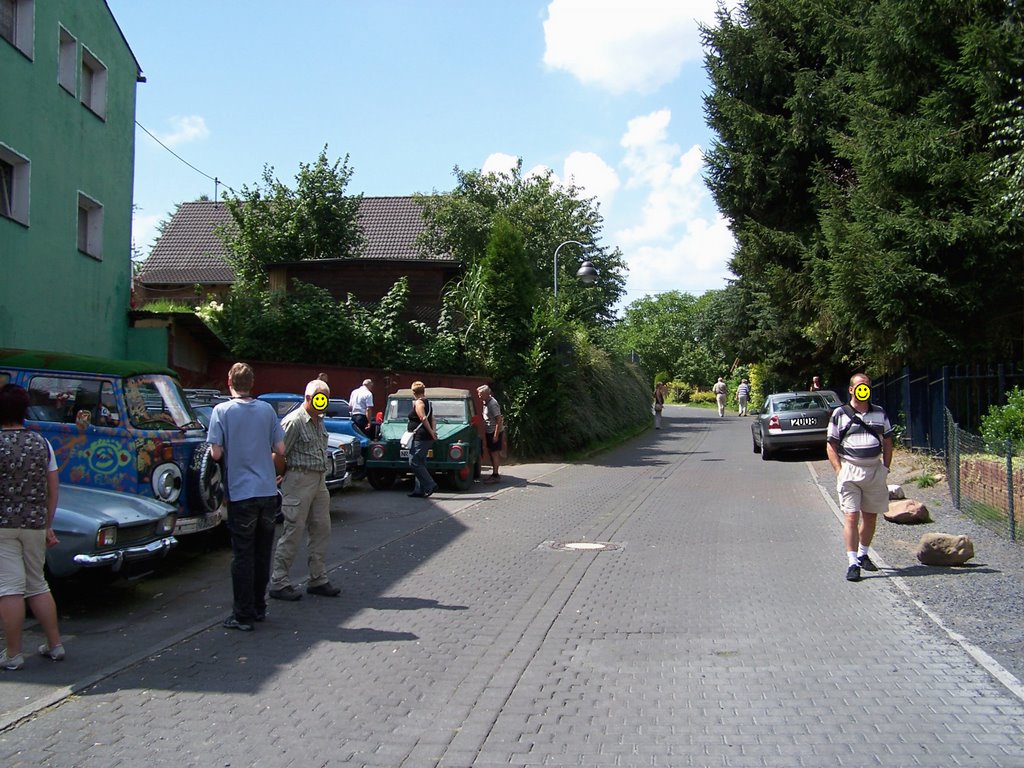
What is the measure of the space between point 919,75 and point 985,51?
2.36 metres

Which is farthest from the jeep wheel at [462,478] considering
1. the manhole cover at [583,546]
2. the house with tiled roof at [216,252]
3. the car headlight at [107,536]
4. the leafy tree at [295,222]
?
the leafy tree at [295,222]

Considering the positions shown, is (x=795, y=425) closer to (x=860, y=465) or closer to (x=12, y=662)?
(x=860, y=465)

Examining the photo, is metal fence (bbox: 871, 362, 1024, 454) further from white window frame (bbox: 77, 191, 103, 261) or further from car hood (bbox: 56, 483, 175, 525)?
white window frame (bbox: 77, 191, 103, 261)

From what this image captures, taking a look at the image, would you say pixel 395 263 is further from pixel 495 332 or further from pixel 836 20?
pixel 836 20

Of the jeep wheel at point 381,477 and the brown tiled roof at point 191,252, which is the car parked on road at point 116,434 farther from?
the brown tiled roof at point 191,252

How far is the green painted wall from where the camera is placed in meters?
15.8

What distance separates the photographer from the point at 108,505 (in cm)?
→ 746

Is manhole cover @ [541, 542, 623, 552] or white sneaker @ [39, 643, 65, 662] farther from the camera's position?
manhole cover @ [541, 542, 623, 552]

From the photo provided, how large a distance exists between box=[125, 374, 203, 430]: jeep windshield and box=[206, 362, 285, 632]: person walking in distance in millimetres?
2238

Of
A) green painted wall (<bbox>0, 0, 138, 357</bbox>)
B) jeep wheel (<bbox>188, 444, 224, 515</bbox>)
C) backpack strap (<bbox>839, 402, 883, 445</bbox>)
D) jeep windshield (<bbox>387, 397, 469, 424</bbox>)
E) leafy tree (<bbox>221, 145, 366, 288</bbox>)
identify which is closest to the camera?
backpack strap (<bbox>839, 402, 883, 445</bbox>)

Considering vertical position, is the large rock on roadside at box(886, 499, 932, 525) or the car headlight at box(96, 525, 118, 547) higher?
the car headlight at box(96, 525, 118, 547)

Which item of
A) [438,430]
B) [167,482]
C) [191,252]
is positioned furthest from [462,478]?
[191,252]

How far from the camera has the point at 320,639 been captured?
6.58m

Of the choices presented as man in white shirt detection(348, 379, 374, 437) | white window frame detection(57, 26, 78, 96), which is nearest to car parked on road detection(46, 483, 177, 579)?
man in white shirt detection(348, 379, 374, 437)
